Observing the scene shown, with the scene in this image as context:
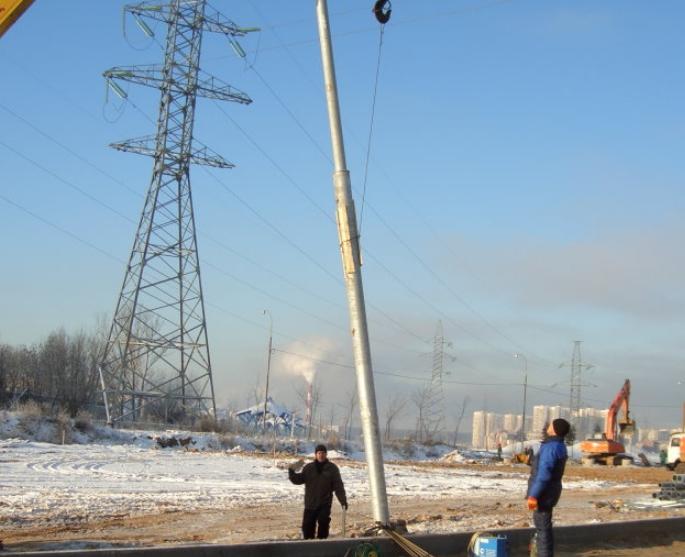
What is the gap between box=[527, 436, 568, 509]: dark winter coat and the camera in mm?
10477

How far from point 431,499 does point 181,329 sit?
24858 millimetres

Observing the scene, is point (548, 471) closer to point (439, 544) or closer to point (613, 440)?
point (439, 544)

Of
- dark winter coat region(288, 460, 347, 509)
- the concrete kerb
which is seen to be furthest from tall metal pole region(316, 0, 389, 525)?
dark winter coat region(288, 460, 347, 509)

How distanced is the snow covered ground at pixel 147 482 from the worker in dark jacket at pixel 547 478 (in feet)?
33.6

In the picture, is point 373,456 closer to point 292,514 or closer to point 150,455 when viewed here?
point 292,514

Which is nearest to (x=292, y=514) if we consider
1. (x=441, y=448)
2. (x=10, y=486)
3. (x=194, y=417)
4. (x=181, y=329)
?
(x=10, y=486)

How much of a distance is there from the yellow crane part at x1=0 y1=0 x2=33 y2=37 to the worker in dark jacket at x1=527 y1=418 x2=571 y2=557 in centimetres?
805

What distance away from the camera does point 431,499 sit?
2591cm

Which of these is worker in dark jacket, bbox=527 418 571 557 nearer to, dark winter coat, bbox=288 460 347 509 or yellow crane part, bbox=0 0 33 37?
dark winter coat, bbox=288 460 347 509

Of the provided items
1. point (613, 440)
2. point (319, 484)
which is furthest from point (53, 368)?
point (319, 484)

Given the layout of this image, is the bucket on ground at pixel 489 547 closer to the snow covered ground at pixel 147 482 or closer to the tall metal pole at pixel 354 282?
the tall metal pole at pixel 354 282

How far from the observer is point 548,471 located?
413 inches

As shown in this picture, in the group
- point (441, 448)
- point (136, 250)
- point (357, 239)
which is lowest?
point (441, 448)

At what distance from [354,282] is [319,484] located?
10.2 ft
